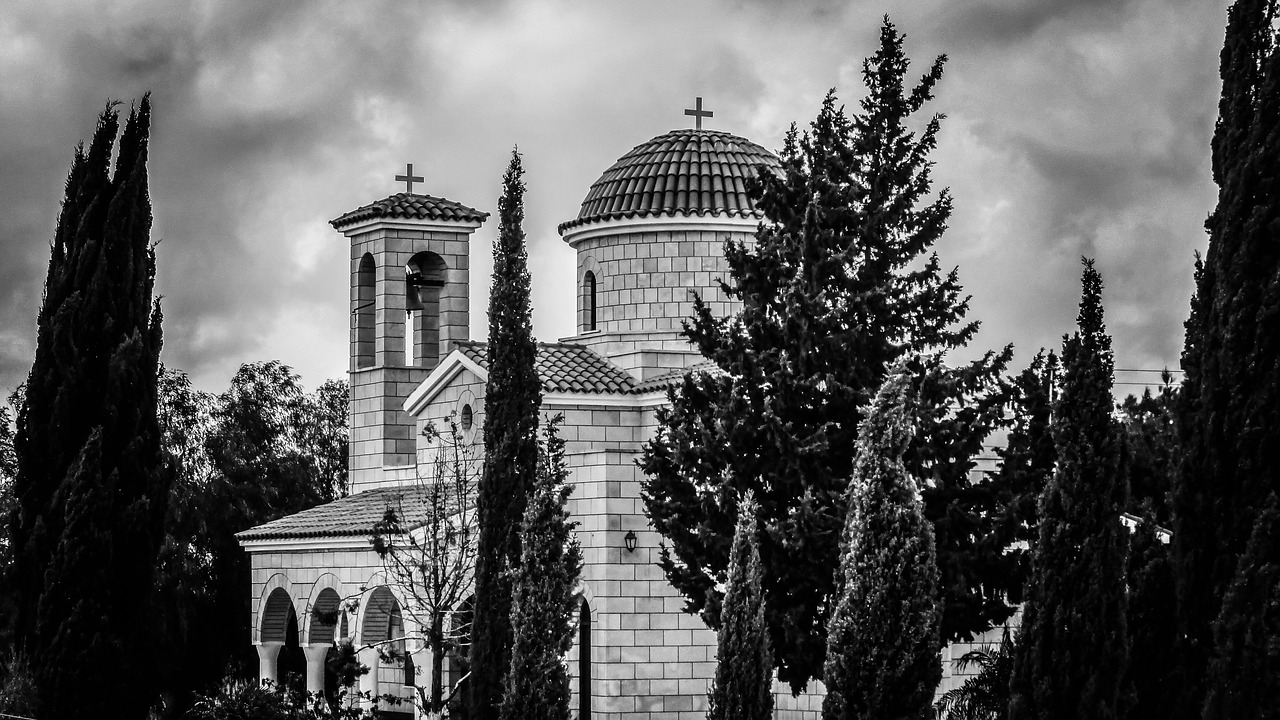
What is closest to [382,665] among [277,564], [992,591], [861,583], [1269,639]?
[277,564]

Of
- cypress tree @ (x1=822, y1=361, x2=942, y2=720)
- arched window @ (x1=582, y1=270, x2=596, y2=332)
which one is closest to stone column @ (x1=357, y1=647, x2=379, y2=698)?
arched window @ (x1=582, y1=270, x2=596, y2=332)

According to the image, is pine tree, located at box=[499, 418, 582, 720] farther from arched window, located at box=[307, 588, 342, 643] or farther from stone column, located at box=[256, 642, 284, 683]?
stone column, located at box=[256, 642, 284, 683]

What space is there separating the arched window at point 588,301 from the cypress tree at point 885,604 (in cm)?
1332

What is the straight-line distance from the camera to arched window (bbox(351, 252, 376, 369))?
115 ft

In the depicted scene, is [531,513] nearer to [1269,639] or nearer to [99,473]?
[99,473]

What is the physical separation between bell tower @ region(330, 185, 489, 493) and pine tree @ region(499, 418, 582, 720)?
13.1 meters

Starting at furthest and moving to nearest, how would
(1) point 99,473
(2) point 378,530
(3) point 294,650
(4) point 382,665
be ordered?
(3) point 294,650, (4) point 382,665, (2) point 378,530, (1) point 99,473

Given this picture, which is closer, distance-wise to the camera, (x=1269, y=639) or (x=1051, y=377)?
(x=1269, y=639)

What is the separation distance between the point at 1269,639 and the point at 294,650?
29.0m

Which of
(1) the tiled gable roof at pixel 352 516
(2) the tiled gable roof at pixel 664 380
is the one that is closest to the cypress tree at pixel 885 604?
(2) the tiled gable roof at pixel 664 380

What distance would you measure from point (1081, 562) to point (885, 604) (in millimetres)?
1905

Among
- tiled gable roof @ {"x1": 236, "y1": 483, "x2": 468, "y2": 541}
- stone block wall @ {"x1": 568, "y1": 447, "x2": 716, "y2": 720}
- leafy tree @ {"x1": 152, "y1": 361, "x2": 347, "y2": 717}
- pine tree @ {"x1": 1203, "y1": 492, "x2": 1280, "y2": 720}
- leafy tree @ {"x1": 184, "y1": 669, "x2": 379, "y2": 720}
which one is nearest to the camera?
pine tree @ {"x1": 1203, "y1": 492, "x2": 1280, "y2": 720}

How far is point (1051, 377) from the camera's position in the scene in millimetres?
21359

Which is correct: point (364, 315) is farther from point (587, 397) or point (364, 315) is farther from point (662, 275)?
point (587, 397)
